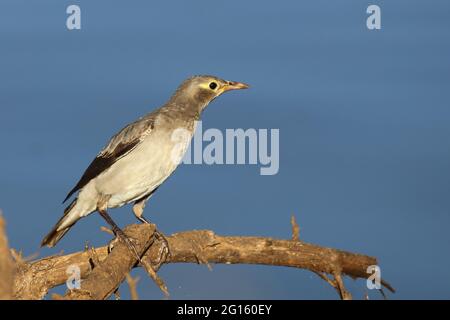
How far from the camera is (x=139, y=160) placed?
1373 cm

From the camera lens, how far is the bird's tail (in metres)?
14.3

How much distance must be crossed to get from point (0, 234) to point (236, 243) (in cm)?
478

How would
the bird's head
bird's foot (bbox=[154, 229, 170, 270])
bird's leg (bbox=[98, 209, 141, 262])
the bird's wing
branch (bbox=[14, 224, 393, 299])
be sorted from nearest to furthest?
bird's leg (bbox=[98, 209, 141, 262])
branch (bbox=[14, 224, 393, 299])
bird's foot (bbox=[154, 229, 170, 270])
the bird's wing
the bird's head

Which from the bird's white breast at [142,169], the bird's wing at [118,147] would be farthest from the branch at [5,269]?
the bird's wing at [118,147]

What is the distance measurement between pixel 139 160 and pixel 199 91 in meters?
1.69

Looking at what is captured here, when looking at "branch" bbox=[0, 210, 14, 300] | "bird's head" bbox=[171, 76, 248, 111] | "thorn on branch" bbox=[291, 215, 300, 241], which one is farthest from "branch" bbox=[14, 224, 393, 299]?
"branch" bbox=[0, 210, 14, 300]

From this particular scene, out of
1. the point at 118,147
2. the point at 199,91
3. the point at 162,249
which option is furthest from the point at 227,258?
the point at 199,91

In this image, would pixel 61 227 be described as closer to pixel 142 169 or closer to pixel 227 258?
pixel 142 169

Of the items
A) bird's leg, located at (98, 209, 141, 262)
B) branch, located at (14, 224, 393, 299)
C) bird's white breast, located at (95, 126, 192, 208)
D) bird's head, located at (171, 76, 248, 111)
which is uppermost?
bird's head, located at (171, 76, 248, 111)

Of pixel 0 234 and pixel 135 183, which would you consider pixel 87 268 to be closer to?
pixel 135 183

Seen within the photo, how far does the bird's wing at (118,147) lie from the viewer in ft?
45.9

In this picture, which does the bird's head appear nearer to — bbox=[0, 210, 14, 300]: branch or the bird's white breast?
the bird's white breast

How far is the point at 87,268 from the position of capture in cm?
1325

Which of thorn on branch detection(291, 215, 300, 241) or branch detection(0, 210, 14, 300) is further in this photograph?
thorn on branch detection(291, 215, 300, 241)
